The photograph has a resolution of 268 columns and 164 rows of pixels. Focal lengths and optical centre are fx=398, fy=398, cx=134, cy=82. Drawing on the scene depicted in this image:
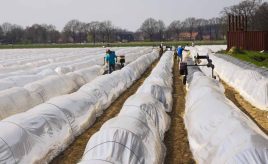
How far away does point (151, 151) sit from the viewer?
715cm

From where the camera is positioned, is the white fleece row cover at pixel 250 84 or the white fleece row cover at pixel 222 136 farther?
the white fleece row cover at pixel 250 84

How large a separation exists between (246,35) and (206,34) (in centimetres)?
10335

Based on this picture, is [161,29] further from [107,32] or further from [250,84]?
[250,84]

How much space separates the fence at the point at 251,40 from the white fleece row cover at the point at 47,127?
2476cm

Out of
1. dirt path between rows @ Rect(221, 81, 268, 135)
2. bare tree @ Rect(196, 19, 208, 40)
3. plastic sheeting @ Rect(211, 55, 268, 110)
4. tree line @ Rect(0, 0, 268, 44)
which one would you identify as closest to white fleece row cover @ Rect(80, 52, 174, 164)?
dirt path between rows @ Rect(221, 81, 268, 135)

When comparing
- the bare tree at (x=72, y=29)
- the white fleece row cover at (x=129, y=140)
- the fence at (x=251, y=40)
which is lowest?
the white fleece row cover at (x=129, y=140)

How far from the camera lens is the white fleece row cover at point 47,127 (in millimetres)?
7371

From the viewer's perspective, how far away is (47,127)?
28.4 feet

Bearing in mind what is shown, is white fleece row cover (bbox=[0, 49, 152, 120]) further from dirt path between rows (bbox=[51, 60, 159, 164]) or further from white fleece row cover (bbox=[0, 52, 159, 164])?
dirt path between rows (bbox=[51, 60, 159, 164])

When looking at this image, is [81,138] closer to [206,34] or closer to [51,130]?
[51,130]

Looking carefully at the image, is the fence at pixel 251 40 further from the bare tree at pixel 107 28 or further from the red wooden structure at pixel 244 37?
the bare tree at pixel 107 28

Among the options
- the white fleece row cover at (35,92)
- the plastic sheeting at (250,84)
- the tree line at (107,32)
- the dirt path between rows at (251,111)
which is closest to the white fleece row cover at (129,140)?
the dirt path between rows at (251,111)

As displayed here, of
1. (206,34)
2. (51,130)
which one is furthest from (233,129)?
(206,34)

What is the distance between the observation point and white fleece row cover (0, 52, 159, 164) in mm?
7371
